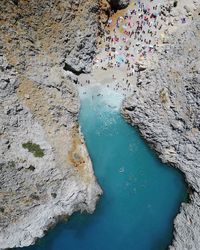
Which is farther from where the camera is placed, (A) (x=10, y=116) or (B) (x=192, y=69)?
(B) (x=192, y=69)

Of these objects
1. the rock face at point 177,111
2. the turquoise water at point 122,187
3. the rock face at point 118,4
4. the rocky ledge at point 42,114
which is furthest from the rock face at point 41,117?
the rock face at point 177,111

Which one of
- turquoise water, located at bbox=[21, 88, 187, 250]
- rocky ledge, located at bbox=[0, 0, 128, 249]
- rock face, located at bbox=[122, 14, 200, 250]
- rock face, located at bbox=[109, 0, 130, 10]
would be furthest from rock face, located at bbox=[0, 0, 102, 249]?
rock face, located at bbox=[122, 14, 200, 250]

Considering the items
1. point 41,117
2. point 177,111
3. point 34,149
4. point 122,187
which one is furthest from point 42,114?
point 177,111

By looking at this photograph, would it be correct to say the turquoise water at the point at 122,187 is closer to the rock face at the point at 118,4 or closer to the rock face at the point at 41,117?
the rock face at the point at 41,117

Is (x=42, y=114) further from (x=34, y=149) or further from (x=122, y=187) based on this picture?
(x=122, y=187)

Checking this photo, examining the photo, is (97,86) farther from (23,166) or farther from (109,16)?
(23,166)

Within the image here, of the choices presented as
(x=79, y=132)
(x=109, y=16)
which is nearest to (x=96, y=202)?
(x=79, y=132)

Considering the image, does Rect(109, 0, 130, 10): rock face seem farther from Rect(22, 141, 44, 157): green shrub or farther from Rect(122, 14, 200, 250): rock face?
Rect(22, 141, 44, 157): green shrub
